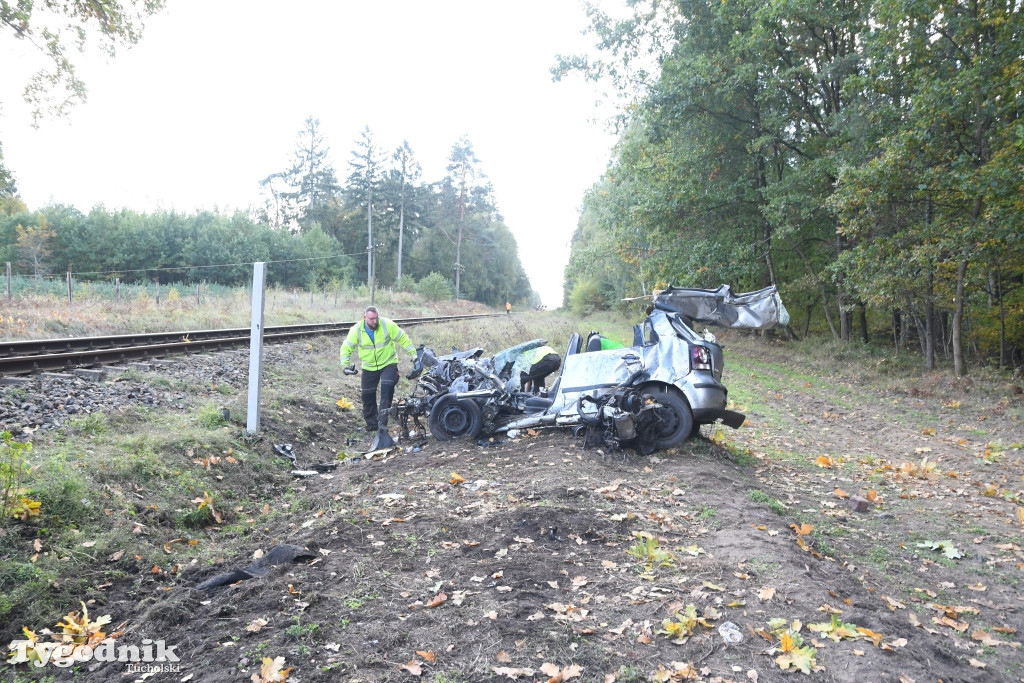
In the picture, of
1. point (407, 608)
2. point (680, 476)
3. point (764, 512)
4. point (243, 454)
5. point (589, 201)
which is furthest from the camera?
point (589, 201)

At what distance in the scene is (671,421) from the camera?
7609mm

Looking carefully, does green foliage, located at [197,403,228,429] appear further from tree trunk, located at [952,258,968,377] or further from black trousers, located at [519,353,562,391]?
tree trunk, located at [952,258,968,377]

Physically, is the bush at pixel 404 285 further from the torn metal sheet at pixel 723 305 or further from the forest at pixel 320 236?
the torn metal sheet at pixel 723 305

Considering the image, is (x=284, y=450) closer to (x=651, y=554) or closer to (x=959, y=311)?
(x=651, y=554)

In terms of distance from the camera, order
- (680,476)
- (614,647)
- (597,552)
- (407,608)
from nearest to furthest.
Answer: (614,647) → (407,608) → (597,552) → (680,476)

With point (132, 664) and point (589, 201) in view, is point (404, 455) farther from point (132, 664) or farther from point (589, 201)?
point (589, 201)

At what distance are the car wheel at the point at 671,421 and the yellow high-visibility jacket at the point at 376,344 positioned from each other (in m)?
3.83

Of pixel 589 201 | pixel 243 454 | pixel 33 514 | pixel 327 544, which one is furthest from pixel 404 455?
pixel 589 201

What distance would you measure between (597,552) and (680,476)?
2128mm

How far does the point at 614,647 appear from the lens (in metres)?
3.48

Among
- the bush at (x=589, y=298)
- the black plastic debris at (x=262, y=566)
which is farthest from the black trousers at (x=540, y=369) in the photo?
the bush at (x=589, y=298)

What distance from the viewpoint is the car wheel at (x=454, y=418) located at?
8.50 metres

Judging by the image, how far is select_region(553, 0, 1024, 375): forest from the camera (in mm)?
13336

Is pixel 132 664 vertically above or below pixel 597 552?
below
